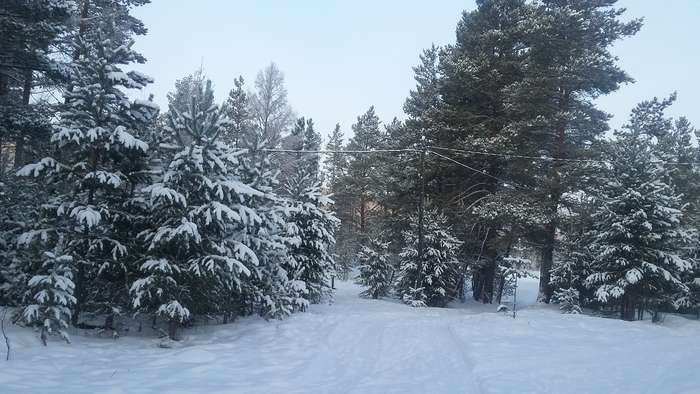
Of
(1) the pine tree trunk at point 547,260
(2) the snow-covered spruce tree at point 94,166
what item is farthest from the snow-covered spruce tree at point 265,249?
(1) the pine tree trunk at point 547,260

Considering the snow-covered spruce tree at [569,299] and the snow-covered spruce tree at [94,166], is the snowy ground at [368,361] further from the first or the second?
the snow-covered spruce tree at [569,299]

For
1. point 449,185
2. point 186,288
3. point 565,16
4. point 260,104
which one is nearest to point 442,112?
point 449,185

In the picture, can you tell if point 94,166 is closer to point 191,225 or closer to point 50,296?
point 191,225

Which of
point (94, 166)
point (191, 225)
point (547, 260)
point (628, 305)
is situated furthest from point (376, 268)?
point (94, 166)

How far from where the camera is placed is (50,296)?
878cm

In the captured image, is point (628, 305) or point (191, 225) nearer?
point (191, 225)

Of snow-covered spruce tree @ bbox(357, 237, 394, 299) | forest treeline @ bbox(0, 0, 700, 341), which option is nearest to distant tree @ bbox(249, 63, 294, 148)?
forest treeline @ bbox(0, 0, 700, 341)

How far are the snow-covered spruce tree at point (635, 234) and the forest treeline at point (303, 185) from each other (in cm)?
8

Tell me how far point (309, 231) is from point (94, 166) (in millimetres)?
8550

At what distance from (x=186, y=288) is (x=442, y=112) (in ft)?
57.8

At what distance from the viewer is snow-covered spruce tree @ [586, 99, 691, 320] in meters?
16.8

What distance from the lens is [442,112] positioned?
946 inches

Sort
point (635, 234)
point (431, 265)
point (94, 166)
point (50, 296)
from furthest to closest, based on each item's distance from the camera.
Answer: point (431, 265) < point (635, 234) < point (94, 166) < point (50, 296)

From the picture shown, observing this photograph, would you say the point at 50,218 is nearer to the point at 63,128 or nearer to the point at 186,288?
the point at 63,128
